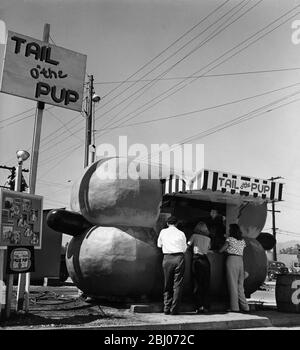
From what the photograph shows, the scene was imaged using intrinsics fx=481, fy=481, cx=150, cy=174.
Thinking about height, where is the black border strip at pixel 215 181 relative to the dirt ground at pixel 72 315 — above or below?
above

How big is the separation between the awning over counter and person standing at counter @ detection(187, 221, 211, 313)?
83 centimetres

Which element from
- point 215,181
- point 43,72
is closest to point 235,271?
point 215,181

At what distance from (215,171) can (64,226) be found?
3.01 meters

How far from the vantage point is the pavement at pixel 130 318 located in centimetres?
692

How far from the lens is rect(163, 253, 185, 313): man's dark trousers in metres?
8.17

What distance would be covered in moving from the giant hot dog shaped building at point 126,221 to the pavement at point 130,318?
43cm

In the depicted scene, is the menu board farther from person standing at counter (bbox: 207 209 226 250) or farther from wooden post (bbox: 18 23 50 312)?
person standing at counter (bbox: 207 209 226 250)

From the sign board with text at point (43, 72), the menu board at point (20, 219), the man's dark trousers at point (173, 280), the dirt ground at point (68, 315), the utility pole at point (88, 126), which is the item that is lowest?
the dirt ground at point (68, 315)

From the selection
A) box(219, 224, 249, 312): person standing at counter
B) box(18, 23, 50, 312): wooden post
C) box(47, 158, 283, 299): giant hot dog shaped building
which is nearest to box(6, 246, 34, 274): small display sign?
box(18, 23, 50, 312): wooden post

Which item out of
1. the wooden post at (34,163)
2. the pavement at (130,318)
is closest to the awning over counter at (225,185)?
the pavement at (130,318)

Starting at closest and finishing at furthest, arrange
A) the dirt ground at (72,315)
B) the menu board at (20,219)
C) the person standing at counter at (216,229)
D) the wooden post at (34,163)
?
1. the dirt ground at (72,315)
2. the menu board at (20,219)
3. the wooden post at (34,163)
4. the person standing at counter at (216,229)

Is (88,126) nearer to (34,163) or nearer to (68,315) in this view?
(34,163)

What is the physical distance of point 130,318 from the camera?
7688 millimetres

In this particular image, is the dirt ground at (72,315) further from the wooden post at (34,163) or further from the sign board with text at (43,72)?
the sign board with text at (43,72)
